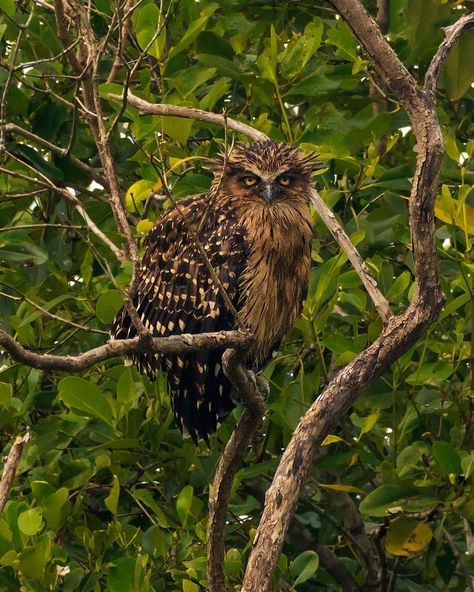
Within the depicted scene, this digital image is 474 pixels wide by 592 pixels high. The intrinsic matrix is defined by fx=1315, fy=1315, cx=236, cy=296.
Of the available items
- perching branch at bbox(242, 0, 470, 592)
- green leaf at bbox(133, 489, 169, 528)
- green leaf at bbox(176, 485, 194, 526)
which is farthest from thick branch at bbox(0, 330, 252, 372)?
green leaf at bbox(133, 489, 169, 528)

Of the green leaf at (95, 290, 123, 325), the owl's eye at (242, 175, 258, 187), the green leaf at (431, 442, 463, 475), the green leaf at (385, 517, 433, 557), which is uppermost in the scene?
the owl's eye at (242, 175, 258, 187)

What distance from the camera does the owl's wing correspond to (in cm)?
478

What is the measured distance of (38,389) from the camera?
484 cm

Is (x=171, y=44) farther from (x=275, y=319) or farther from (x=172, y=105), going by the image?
(x=275, y=319)

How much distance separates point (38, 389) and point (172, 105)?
116 centimetres

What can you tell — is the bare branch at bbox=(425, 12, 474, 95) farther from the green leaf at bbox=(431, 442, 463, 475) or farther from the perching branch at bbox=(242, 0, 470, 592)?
the green leaf at bbox=(431, 442, 463, 475)

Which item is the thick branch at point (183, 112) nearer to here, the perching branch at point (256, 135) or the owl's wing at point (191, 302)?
the perching branch at point (256, 135)

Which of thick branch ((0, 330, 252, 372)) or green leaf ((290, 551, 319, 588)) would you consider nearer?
thick branch ((0, 330, 252, 372))

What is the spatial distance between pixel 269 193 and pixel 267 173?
79 millimetres

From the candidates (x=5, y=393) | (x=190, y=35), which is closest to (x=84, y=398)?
(x=5, y=393)

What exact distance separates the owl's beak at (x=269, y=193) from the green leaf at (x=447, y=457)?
3.80ft

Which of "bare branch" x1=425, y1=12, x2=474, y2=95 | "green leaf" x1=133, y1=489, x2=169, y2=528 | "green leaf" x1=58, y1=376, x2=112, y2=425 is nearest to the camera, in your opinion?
"bare branch" x1=425, y1=12, x2=474, y2=95

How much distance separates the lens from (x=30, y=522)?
159 inches

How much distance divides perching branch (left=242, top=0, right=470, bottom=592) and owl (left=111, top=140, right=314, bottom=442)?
113 cm
